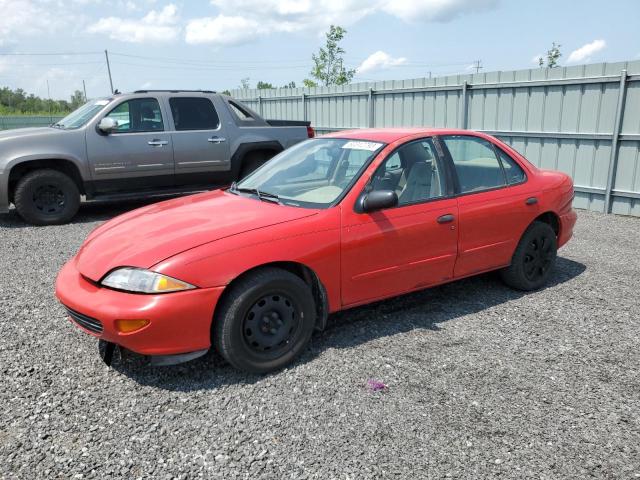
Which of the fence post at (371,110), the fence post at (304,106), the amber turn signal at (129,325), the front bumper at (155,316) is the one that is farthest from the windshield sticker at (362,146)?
the fence post at (304,106)

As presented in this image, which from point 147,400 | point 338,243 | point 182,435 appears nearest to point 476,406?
point 338,243

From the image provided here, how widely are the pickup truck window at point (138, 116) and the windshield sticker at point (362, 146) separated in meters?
4.92

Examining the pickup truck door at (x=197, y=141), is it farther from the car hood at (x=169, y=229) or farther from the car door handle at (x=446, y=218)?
the car door handle at (x=446, y=218)

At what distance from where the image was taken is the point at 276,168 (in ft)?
15.0

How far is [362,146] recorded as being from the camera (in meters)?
4.26

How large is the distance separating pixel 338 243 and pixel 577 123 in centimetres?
706

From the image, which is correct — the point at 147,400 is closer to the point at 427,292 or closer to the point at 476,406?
the point at 476,406

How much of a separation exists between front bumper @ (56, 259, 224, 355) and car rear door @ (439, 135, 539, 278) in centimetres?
220

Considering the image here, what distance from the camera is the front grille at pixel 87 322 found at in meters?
3.15

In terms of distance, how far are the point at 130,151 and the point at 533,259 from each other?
19.5 ft

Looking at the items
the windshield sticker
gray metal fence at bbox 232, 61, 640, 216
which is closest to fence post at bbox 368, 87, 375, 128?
gray metal fence at bbox 232, 61, 640, 216

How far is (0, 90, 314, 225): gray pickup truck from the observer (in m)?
7.71

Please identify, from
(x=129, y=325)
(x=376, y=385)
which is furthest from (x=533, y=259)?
(x=129, y=325)

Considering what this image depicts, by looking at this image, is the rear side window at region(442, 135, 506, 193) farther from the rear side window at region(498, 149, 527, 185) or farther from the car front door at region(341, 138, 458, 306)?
the car front door at region(341, 138, 458, 306)
